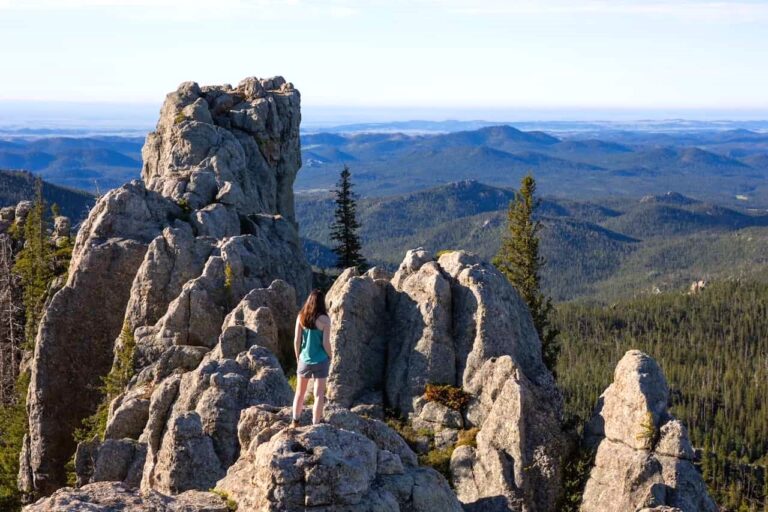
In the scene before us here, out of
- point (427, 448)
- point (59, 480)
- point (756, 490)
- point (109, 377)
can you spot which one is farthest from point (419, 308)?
point (756, 490)

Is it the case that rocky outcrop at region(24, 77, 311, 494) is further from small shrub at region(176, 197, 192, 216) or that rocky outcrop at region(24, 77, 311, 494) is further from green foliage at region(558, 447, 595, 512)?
green foliage at region(558, 447, 595, 512)

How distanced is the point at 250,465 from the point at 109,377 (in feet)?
72.3

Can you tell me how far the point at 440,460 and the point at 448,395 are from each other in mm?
3156

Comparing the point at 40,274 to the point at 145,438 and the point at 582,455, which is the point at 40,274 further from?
the point at 582,455

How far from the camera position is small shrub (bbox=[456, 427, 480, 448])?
2800 cm

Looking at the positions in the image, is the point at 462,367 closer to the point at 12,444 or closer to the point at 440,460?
the point at 440,460

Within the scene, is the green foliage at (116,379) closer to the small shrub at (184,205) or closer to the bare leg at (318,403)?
the small shrub at (184,205)

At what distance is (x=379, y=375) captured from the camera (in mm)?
32312

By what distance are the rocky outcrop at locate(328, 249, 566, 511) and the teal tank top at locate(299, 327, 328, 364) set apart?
857 cm

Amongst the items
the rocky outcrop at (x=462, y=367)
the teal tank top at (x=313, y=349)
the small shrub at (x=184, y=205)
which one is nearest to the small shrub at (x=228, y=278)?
the rocky outcrop at (x=462, y=367)

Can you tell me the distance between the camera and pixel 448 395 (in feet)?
98.5

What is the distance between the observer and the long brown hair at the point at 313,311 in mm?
21672

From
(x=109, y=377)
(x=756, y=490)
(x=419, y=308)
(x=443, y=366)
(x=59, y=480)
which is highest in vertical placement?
(x=419, y=308)

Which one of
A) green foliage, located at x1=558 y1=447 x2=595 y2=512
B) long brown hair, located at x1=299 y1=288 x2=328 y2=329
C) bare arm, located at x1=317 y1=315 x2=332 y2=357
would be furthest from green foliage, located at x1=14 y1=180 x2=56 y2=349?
green foliage, located at x1=558 y1=447 x2=595 y2=512
